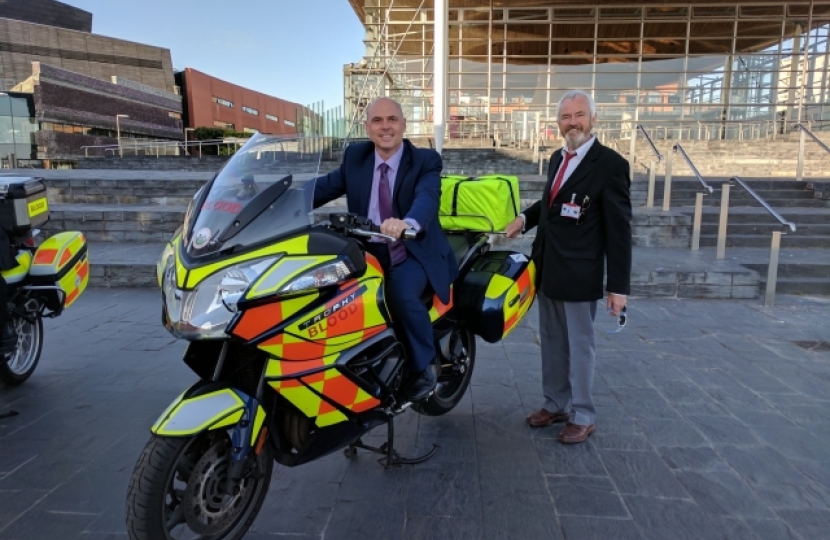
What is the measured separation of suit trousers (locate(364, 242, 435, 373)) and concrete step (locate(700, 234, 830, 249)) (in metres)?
7.45

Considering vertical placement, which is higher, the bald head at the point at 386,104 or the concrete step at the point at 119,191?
the bald head at the point at 386,104

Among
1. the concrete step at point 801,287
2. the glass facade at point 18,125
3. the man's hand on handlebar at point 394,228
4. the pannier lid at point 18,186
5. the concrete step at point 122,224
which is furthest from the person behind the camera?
the glass facade at point 18,125

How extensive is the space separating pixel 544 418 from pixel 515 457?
459 mm

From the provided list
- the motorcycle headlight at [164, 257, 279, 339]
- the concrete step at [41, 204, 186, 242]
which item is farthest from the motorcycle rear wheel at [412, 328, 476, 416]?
the concrete step at [41, 204, 186, 242]

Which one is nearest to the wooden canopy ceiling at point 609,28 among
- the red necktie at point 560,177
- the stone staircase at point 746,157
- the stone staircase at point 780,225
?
the stone staircase at point 746,157

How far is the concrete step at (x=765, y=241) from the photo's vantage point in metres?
8.71

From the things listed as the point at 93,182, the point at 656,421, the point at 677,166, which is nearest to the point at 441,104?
the point at 677,166

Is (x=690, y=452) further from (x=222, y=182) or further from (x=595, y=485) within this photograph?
(x=222, y=182)

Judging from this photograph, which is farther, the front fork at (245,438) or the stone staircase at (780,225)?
the stone staircase at (780,225)

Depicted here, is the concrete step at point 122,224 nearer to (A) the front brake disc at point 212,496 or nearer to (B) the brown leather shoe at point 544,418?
(B) the brown leather shoe at point 544,418

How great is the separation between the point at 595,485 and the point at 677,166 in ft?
45.0

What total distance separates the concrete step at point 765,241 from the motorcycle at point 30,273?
828 cm

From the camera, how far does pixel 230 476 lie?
83.4 inches

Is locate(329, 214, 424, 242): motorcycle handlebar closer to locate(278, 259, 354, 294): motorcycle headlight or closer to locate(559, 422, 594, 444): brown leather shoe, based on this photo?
locate(278, 259, 354, 294): motorcycle headlight
